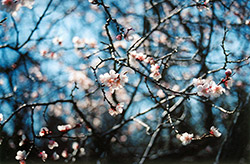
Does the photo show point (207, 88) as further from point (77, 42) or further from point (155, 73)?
point (77, 42)

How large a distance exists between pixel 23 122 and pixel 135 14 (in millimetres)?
1620

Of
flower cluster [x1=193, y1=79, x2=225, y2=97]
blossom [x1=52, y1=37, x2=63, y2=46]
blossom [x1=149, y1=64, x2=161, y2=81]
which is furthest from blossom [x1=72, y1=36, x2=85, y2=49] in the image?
flower cluster [x1=193, y1=79, x2=225, y2=97]

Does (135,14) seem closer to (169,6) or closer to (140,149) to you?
(169,6)

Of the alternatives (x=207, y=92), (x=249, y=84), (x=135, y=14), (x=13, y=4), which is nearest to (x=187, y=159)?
(x=249, y=84)

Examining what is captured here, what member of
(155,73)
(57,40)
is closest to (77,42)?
(57,40)

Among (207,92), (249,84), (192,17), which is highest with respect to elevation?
(192,17)

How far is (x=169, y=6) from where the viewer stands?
2074 millimetres

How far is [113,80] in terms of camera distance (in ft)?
3.27

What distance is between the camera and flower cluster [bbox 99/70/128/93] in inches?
38.9

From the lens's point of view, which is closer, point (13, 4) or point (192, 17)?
point (13, 4)

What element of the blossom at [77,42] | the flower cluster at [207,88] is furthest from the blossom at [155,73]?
the blossom at [77,42]

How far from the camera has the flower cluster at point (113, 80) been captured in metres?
0.99

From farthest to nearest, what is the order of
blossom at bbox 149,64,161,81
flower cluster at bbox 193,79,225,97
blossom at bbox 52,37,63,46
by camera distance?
1. blossom at bbox 52,37,63,46
2. blossom at bbox 149,64,161,81
3. flower cluster at bbox 193,79,225,97

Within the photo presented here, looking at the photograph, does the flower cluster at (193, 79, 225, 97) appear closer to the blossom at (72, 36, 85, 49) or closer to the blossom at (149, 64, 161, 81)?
the blossom at (149, 64, 161, 81)
